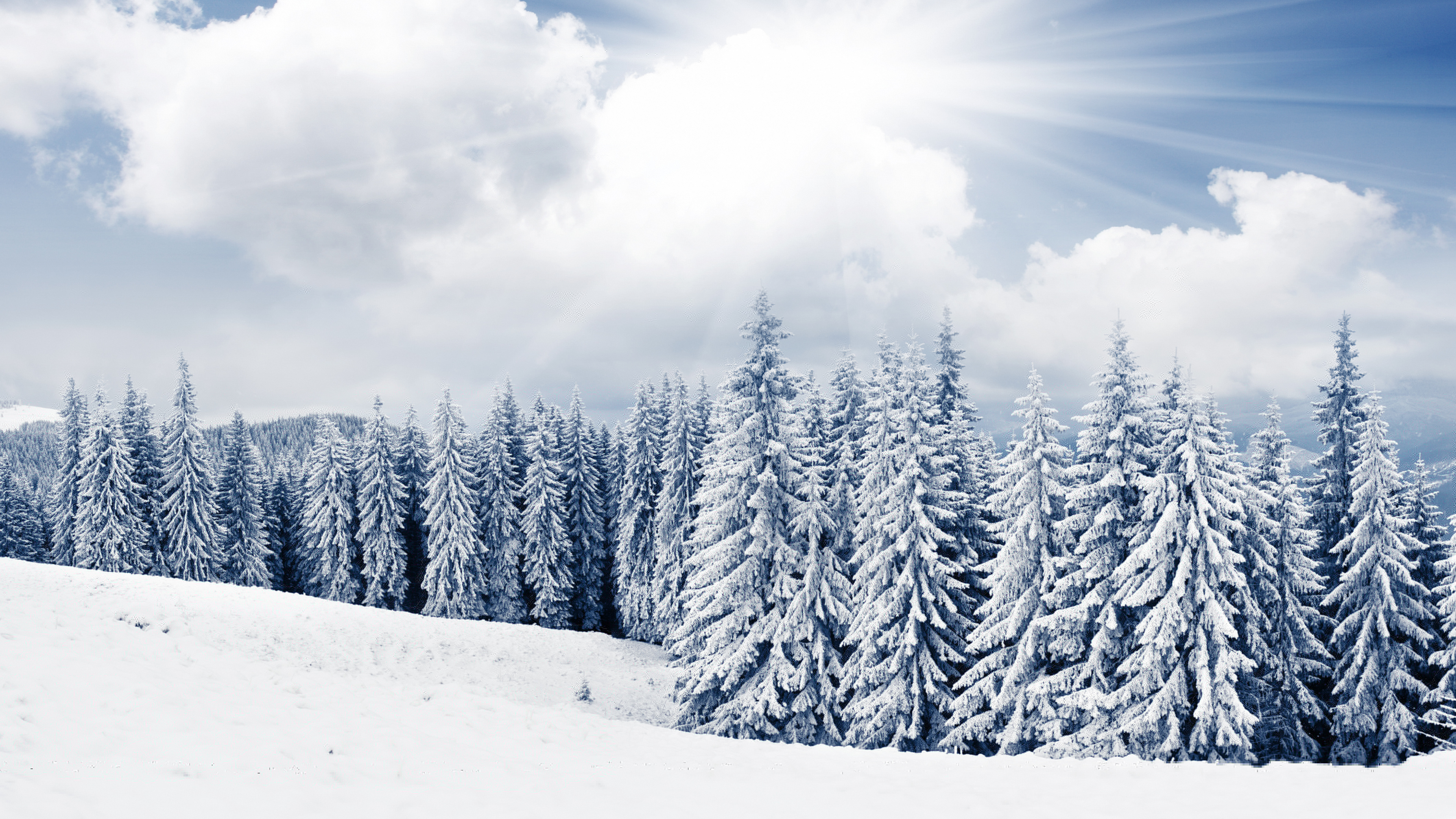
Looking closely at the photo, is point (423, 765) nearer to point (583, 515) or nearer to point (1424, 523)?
point (1424, 523)

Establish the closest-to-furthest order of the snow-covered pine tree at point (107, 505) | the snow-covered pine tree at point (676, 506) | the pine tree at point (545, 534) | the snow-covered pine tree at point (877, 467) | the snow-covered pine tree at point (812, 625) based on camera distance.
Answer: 1. the snow-covered pine tree at point (812, 625)
2. the snow-covered pine tree at point (877, 467)
3. the snow-covered pine tree at point (676, 506)
4. the snow-covered pine tree at point (107, 505)
5. the pine tree at point (545, 534)

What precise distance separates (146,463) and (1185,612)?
5403 centimetres

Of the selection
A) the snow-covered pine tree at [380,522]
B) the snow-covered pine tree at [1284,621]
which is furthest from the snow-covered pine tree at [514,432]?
the snow-covered pine tree at [1284,621]

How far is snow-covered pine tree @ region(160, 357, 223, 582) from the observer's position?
4166 cm

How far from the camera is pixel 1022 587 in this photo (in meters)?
21.5

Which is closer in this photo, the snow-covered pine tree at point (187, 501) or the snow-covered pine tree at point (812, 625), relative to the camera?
the snow-covered pine tree at point (812, 625)

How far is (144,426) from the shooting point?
44.3 m

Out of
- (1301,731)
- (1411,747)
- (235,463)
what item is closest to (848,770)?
(1301,731)

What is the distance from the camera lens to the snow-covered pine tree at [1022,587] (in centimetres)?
2083

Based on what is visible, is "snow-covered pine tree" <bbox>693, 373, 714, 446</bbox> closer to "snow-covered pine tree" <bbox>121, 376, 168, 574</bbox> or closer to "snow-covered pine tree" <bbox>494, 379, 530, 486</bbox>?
"snow-covered pine tree" <bbox>494, 379, 530, 486</bbox>

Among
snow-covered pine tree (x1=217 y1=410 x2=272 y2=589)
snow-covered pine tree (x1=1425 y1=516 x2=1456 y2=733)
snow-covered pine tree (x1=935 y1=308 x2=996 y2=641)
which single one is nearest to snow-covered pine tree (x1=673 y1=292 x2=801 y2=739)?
snow-covered pine tree (x1=935 y1=308 x2=996 y2=641)

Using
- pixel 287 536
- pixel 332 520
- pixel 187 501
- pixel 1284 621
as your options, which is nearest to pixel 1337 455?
pixel 1284 621

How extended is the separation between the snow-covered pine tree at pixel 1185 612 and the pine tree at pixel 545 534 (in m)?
32.0

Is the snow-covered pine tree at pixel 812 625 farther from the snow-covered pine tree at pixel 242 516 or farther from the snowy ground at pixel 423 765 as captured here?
the snow-covered pine tree at pixel 242 516
